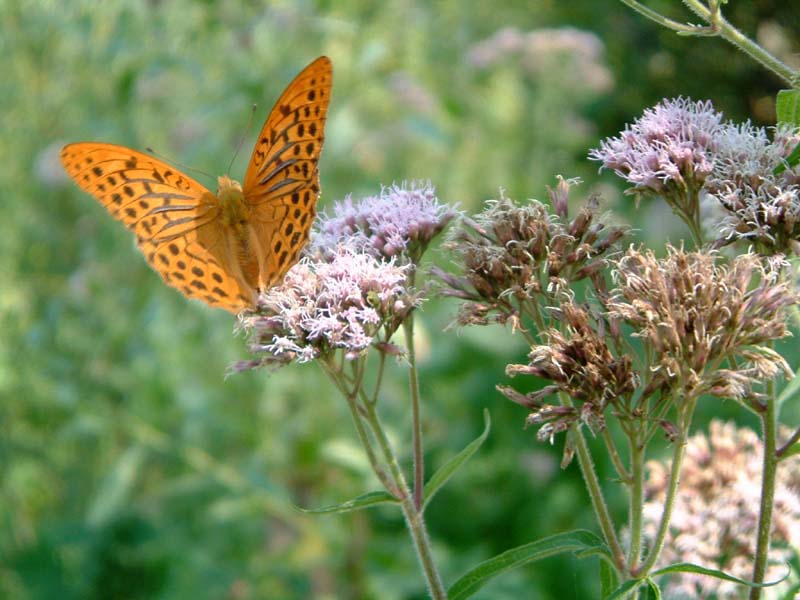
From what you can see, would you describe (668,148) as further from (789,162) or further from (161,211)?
(161,211)

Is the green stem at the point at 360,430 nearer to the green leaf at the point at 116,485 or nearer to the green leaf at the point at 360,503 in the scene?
the green leaf at the point at 360,503

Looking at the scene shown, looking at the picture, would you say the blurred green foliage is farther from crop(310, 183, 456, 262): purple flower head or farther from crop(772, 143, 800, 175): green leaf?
crop(772, 143, 800, 175): green leaf

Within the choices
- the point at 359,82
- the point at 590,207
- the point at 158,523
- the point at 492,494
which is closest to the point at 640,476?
the point at 590,207

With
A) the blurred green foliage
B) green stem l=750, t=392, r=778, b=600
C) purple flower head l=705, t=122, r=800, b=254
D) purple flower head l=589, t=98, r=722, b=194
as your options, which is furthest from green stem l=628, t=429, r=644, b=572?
the blurred green foliage

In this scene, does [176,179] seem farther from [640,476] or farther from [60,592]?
[60,592]

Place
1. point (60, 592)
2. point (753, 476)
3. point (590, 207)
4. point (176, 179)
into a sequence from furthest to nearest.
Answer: point (60, 592)
point (176, 179)
point (753, 476)
point (590, 207)

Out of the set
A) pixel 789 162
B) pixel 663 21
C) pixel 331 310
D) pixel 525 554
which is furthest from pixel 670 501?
pixel 663 21
